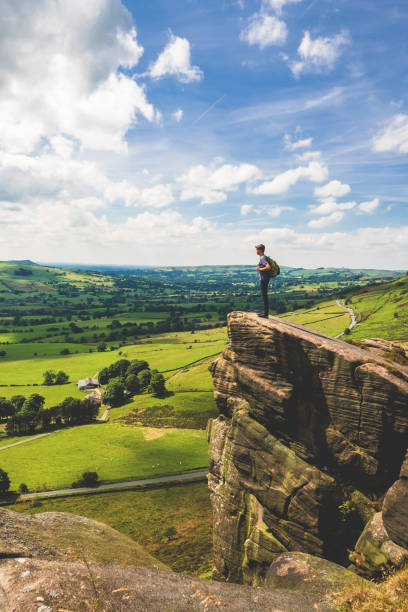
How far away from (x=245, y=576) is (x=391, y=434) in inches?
643

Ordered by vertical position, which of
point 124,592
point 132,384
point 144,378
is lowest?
point 132,384

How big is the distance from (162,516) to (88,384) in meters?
98.5

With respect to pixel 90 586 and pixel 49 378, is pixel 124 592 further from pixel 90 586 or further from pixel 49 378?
pixel 49 378

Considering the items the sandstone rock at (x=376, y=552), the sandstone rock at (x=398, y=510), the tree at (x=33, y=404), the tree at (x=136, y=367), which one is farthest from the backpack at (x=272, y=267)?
the tree at (x=136, y=367)

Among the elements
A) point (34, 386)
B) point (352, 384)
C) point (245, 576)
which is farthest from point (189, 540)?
point (34, 386)

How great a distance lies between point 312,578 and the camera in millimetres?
14594

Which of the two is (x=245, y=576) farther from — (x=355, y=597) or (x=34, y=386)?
(x=34, y=386)

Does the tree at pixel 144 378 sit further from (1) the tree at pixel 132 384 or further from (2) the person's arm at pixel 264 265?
(2) the person's arm at pixel 264 265

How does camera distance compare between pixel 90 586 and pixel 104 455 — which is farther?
pixel 104 455

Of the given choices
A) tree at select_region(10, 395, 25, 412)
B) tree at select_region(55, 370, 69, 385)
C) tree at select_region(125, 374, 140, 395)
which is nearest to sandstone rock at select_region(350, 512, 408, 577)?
tree at select_region(125, 374, 140, 395)

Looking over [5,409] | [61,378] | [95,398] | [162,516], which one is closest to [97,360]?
[61,378]

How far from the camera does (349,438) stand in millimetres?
19453

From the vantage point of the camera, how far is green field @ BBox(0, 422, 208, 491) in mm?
69188

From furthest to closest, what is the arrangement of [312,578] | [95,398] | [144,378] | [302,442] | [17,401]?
[144,378]
[95,398]
[17,401]
[302,442]
[312,578]
